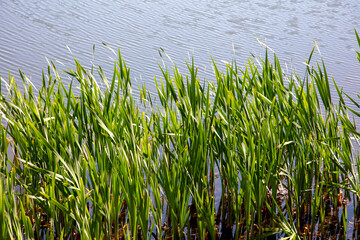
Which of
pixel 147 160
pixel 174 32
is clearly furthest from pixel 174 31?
pixel 147 160

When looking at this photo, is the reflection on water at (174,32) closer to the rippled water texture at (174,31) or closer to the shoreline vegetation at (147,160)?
the rippled water texture at (174,31)

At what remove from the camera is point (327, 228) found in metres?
2.47

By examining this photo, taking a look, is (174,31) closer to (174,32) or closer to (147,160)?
(174,32)

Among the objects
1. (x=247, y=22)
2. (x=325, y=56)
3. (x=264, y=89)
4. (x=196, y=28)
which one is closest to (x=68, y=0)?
(x=196, y=28)

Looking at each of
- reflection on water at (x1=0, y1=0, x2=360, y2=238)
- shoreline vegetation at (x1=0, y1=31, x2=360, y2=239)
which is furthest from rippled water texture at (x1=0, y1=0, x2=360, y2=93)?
shoreline vegetation at (x1=0, y1=31, x2=360, y2=239)

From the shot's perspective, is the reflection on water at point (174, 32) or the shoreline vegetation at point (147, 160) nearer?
the shoreline vegetation at point (147, 160)

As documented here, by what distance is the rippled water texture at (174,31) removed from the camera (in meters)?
5.11

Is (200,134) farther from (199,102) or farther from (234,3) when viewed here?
(234,3)

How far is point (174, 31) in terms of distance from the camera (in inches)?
240

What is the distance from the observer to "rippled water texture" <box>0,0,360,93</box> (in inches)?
201

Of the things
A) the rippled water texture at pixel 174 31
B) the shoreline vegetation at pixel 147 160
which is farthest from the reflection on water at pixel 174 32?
the shoreline vegetation at pixel 147 160

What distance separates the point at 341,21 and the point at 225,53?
233cm

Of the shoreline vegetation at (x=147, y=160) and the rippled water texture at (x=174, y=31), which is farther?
the rippled water texture at (x=174, y=31)

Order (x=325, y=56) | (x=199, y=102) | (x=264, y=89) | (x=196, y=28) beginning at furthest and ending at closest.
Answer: (x=196, y=28), (x=325, y=56), (x=264, y=89), (x=199, y=102)
